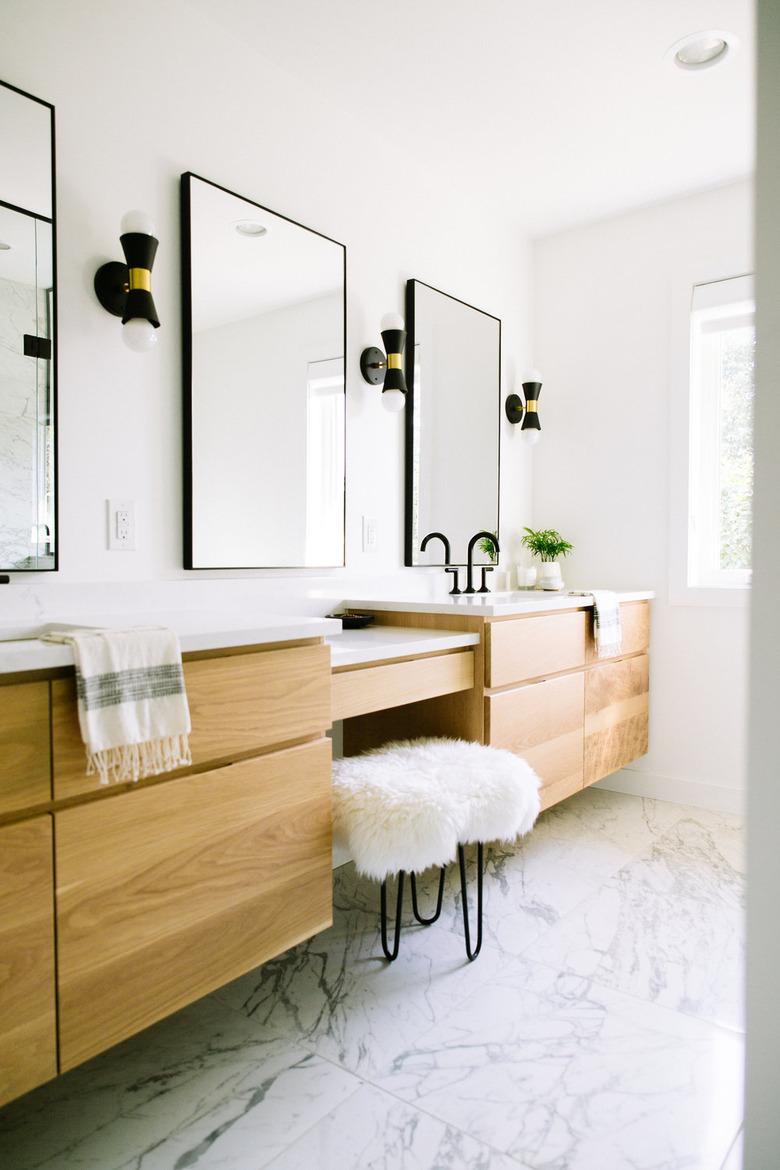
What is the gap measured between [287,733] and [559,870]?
4.46 ft

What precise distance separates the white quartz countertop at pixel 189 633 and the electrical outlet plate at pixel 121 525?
0.19 meters

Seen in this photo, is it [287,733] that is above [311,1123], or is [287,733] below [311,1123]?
above

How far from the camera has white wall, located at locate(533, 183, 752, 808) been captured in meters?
2.98

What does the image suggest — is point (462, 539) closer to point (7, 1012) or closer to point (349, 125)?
point (349, 125)

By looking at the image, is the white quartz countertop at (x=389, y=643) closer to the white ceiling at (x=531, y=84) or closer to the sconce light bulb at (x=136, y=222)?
the sconce light bulb at (x=136, y=222)

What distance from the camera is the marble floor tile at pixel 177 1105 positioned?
125 centimetres

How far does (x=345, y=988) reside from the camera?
1740 millimetres

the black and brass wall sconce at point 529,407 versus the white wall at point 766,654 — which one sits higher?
the black and brass wall sconce at point 529,407

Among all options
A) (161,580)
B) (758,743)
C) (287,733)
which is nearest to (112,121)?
(161,580)

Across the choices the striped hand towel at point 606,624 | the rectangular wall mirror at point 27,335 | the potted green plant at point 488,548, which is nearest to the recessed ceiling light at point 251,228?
the rectangular wall mirror at point 27,335

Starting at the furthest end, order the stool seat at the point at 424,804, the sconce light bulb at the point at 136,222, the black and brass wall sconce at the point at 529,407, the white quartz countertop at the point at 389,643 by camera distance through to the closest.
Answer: the black and brass wall sconce at the point at 529,407
the white quartz countertop at the point at 389,643
the sconce light bulb at the point at 136,222
the stool seat at the point at 424,804

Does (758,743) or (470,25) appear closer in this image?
(758,743)

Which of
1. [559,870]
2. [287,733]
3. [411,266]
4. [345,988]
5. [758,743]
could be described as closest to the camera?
[758,743]

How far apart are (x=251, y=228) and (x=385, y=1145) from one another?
87.7 inches
